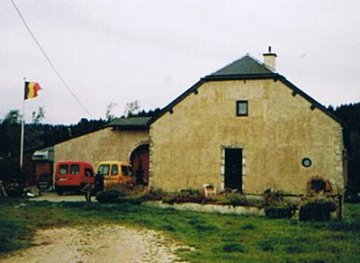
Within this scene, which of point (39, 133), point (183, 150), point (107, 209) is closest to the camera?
point (107, 209)

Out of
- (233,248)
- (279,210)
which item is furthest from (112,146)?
(233,248)

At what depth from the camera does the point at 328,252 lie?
A: 10594 millimetres

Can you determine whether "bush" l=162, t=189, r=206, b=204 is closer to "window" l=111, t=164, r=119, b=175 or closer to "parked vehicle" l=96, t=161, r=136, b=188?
"parked vehicle" l=96, t=161, r=136, b=188

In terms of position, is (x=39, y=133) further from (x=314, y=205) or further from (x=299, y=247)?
(x=299, y=247)

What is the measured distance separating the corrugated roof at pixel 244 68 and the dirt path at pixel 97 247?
12.6 metres

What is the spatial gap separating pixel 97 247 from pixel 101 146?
21.5 metres

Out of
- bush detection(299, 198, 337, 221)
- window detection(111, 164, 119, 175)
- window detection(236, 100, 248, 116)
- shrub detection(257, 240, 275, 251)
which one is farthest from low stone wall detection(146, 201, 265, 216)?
window detection(111, 164, 119, 175)

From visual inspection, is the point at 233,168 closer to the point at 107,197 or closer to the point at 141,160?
the point at 107,197

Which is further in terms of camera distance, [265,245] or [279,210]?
[279,210]

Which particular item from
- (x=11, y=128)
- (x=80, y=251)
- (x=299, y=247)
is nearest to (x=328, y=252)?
(x=299, y=247)

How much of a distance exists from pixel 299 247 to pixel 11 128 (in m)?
43.7

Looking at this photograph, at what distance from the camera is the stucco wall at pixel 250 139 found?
75.3 feet

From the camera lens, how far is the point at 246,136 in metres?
24.0

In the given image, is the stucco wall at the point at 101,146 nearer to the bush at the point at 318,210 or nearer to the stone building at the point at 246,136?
the stone building at the point at 246,136
